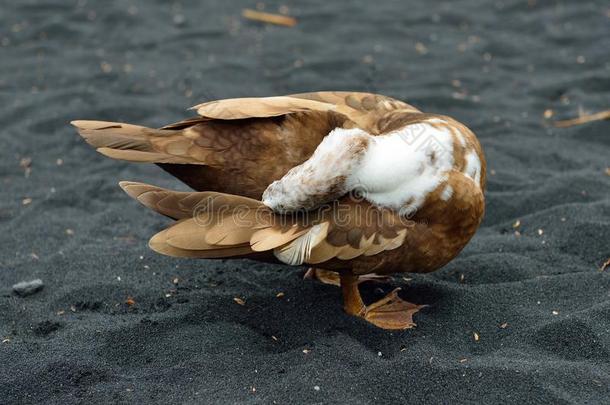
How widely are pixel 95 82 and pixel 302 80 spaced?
1854 millimetres

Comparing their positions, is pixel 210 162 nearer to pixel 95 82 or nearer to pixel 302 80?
pixel 302 80

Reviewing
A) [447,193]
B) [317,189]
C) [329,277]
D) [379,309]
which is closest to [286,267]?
[329,277]

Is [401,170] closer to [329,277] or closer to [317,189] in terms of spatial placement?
[317,189]

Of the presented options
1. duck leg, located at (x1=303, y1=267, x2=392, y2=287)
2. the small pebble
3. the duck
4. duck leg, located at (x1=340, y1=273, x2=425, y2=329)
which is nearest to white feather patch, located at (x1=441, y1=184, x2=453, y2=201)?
the duck

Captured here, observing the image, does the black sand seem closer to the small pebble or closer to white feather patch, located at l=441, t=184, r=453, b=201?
the small pebble

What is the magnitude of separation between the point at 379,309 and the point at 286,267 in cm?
69

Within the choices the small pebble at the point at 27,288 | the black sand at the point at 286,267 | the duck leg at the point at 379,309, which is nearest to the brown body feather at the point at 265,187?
the duck leg at the point at 379,309

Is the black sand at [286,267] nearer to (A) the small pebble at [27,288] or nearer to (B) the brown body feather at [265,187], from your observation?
(A) the small pebble at [27,288]

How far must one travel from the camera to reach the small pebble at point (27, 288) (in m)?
3.64

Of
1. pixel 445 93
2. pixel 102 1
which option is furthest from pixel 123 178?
pixel 102 1

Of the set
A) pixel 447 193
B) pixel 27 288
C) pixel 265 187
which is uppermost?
pixel 447 193

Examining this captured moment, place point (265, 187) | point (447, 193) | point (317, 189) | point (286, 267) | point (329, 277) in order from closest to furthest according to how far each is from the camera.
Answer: point (317, 189) → point (447, 193) → point (265, 187) → point (329, 277) → point (286, 267)

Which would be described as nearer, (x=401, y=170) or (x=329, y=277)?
A: (x=401, y=170)

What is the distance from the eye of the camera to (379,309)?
11.5 feet
